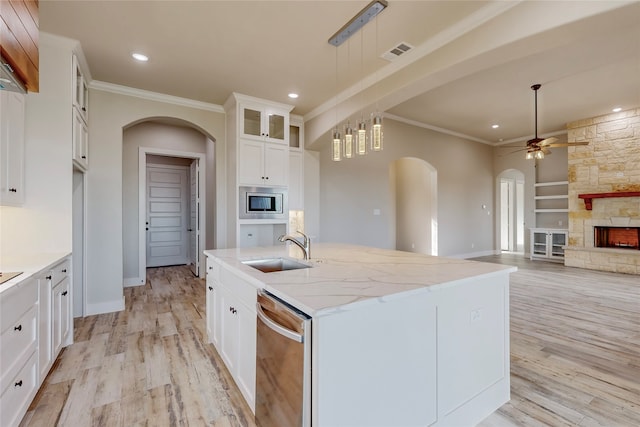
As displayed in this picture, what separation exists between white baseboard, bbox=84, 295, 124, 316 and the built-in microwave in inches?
72.5

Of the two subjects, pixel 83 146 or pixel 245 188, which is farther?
pixel 245 188

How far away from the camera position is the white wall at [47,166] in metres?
2.64

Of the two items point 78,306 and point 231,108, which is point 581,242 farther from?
point 78,306

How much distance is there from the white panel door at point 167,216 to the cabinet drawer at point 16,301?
4.90 metres

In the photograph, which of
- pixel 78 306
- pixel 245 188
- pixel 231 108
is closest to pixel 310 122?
pixel 231 108

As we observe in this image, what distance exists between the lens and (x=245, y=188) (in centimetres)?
414

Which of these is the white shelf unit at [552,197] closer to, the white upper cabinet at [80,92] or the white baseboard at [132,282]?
the white baseboard at [132,282]

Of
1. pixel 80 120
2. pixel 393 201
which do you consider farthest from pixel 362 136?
pixel 393 201

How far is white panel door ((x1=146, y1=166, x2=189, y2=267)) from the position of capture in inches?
254

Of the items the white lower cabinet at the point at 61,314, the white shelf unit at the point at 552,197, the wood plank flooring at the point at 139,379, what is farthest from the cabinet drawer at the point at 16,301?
the white shelf unit at the point at 552,197

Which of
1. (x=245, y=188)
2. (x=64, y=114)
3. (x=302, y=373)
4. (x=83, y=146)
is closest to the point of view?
(x=302, y=373)

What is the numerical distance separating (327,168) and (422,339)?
4.26m

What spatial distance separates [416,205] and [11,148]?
700 centimetres

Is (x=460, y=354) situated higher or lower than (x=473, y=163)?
lower
